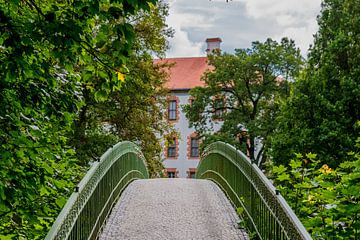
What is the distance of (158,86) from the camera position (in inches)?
1056

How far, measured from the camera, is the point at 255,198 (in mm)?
8000

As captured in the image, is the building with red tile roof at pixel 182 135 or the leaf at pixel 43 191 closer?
the leaf at pixel 43 191

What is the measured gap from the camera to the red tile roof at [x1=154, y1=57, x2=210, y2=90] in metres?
53.8

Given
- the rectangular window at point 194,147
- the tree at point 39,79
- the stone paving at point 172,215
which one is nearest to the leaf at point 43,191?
the tree at point 39,79

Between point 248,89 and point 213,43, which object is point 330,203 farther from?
point 213,43

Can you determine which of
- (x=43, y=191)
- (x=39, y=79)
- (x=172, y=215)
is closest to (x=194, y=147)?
(x=172, y=215)

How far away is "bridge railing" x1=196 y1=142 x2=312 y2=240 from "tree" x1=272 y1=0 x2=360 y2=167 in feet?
31.8

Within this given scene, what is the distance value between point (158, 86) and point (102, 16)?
21723mm

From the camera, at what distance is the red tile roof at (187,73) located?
177 ft

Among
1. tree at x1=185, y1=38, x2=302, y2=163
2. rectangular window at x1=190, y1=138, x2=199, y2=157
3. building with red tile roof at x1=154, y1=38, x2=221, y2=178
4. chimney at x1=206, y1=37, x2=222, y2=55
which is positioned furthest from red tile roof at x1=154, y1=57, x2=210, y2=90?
tree at x1=185, y1=38, x2=302, y2=163

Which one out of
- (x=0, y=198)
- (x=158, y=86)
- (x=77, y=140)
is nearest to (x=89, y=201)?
(x=0, y=198)

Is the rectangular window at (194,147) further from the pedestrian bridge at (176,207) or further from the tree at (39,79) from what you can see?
the tree at (39,79)

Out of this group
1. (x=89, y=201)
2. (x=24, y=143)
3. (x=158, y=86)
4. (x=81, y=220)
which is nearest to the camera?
(x=24, y=143)

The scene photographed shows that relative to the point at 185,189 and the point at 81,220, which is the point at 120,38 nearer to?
the point at 81,220
